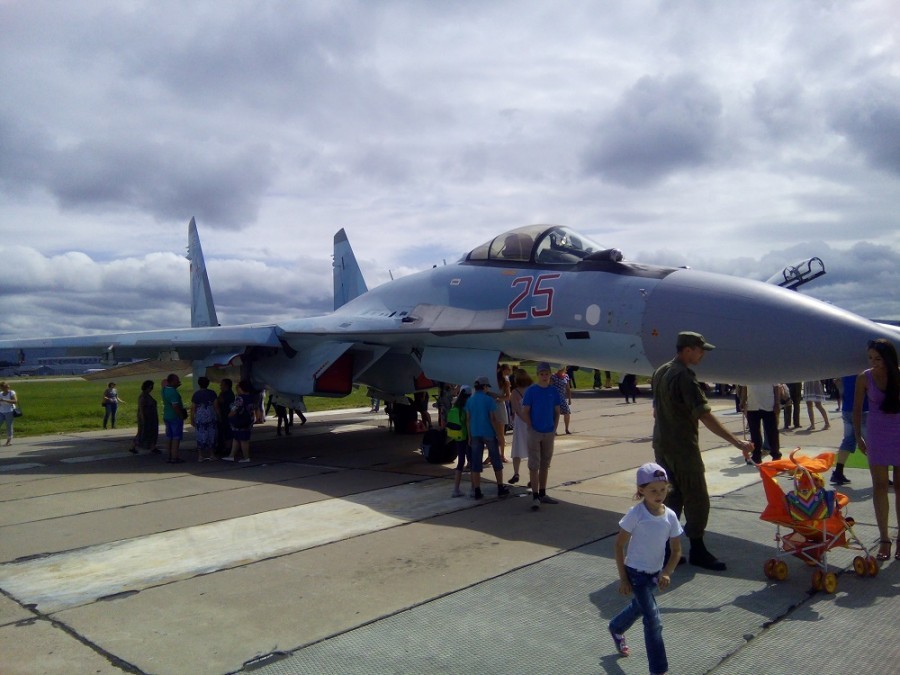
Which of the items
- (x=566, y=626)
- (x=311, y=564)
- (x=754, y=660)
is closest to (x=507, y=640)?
(x=566, y=626)

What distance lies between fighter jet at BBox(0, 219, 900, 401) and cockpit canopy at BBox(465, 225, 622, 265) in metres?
0.02

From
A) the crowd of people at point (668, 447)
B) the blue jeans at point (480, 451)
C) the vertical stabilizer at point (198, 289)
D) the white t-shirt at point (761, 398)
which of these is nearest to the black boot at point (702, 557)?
the crowd of people at point (668, 447)

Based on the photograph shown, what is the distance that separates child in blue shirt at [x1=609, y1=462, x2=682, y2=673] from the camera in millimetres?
3318

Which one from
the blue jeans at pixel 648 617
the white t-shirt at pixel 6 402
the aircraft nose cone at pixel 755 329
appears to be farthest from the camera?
the white t-shirt at pixel 6 402

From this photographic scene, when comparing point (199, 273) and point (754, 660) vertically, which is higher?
point (199, 273)

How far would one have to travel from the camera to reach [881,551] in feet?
16.3

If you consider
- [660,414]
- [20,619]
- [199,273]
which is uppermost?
[199,273]

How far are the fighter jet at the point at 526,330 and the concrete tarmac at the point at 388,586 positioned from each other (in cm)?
153

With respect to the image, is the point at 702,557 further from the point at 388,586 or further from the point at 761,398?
the point at 761,398

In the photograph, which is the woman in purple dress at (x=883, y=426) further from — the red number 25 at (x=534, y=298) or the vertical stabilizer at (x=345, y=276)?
the vertical stabilizer at (x=345, y=276)

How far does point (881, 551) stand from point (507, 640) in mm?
3083

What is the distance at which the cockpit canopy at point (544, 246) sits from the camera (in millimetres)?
8372

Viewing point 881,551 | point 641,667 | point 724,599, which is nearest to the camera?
point 641,667

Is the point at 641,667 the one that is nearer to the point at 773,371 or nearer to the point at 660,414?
the point at 660,414
